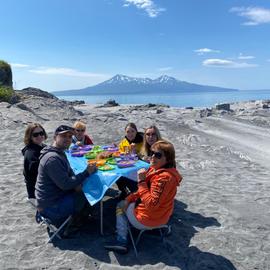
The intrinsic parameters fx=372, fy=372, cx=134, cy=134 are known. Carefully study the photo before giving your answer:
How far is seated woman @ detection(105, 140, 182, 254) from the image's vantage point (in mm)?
4734

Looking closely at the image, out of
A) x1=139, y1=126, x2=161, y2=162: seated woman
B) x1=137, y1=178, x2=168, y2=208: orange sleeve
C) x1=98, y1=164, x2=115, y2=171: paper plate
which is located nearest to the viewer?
x1=137, y1=178, x2=168, y2=208: orange sleeve

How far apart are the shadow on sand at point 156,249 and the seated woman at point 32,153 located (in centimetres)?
119

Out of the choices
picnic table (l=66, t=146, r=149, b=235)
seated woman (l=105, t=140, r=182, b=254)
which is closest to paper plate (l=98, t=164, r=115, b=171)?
picnic table (l=66, t=146, r=149, b=235)

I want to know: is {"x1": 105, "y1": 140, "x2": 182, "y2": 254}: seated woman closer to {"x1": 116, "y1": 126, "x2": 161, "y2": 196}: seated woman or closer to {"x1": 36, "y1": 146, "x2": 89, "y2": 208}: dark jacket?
{"x1": 36, "y1": 146, "x2": 89, "y2": 208}: dark jacket

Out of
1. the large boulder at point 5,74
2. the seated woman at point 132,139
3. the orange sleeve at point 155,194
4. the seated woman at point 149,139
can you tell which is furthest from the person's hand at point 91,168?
the large boulder at point 5,74

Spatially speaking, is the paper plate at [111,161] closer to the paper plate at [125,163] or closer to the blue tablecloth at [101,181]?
the paper plate at [125,163]

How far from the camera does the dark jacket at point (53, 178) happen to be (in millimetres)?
5152

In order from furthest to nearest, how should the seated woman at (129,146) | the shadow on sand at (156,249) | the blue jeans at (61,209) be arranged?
the seated woman at (129,146)
the blue jeans at (61,209)
the shadow on sand at (156,249)

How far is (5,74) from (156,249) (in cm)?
2306

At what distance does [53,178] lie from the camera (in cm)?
517

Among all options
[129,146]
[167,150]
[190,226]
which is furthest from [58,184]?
[190,226]

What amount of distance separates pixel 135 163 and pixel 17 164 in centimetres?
529

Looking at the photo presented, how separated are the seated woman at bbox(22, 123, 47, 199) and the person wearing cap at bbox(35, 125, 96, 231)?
68cm

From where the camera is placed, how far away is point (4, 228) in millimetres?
6039
